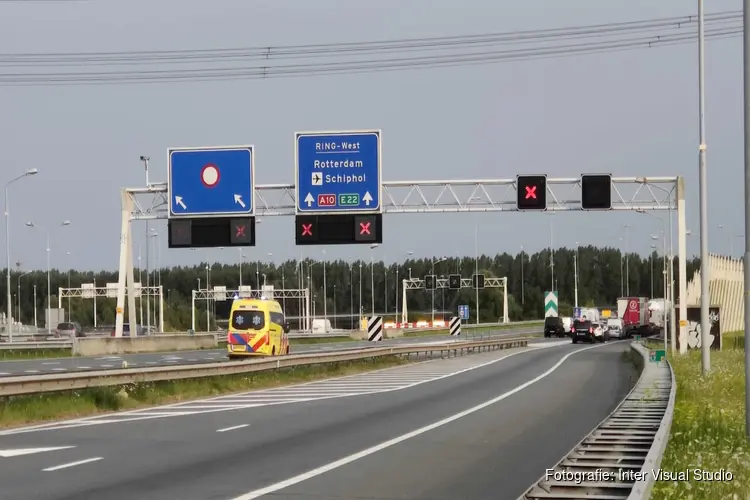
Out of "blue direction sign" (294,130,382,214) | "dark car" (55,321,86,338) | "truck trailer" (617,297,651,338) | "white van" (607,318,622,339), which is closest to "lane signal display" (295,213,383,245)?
"blue direction sign" (294,130,382,214)

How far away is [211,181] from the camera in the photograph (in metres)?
47.2

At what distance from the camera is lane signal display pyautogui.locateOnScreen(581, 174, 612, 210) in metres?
47.0

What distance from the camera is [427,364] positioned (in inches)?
2000

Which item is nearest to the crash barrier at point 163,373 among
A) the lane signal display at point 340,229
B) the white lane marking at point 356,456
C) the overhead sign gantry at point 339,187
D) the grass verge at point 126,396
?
the grass verge at point 126,396

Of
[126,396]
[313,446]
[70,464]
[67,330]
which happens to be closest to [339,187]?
[126,396]

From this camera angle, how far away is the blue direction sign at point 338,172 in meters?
46.0

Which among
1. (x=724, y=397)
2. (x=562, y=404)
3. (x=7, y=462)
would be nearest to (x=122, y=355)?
(x=562, y=404)

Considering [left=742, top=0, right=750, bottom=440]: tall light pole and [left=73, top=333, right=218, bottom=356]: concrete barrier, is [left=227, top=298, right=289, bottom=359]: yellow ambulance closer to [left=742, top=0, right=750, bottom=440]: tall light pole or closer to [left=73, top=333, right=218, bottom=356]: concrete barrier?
[left=73, top=333, right=218, bottom=356]: concrete barrier

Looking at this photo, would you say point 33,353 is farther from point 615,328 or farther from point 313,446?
point 615,328

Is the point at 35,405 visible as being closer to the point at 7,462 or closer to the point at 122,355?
the point at 7,462

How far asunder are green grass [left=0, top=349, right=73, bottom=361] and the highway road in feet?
92.4

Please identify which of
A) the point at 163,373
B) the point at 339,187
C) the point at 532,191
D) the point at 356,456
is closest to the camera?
the point at 356,456

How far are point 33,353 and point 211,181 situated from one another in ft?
60.2

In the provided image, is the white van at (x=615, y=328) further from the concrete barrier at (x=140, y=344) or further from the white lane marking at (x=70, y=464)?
the white lane marking at (x=70, y=464)
